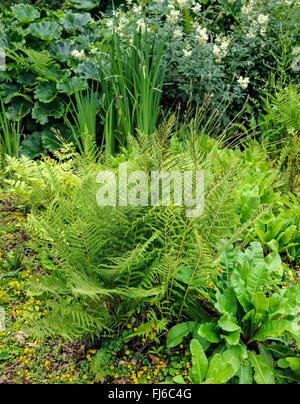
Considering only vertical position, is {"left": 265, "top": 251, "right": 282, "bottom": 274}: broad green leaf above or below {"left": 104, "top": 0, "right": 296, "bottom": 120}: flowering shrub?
below

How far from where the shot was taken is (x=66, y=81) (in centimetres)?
387

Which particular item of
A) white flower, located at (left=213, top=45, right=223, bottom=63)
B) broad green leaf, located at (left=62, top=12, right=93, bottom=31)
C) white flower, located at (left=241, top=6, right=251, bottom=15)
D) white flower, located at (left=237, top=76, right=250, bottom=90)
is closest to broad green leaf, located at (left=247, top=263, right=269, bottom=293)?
white flower, located at (left=237, top=76, right=250, bottom=90)

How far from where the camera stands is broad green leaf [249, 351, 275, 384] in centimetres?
156

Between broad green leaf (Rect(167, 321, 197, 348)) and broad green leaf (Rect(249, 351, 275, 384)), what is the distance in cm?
29

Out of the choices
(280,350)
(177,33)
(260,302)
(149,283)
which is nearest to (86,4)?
(177,33)

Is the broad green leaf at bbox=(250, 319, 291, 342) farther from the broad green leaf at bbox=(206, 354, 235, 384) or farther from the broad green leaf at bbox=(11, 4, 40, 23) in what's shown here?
the broad green leaf at bbox=(11, 4, 40, 23)

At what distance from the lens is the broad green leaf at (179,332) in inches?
67.4

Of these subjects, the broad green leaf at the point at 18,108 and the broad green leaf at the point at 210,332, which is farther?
the broad green leaf at the point at 18,108

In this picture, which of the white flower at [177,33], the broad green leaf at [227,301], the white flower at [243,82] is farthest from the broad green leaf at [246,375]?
the white flower at [177,33]

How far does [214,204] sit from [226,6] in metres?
3.95

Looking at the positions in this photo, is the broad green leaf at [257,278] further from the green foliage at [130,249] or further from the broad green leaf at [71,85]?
the broad green leaf at [71,85]

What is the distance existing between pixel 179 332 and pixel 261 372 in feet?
1.27

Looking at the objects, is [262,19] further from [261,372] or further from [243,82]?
[261,372]

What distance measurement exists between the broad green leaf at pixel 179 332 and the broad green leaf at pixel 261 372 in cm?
29
